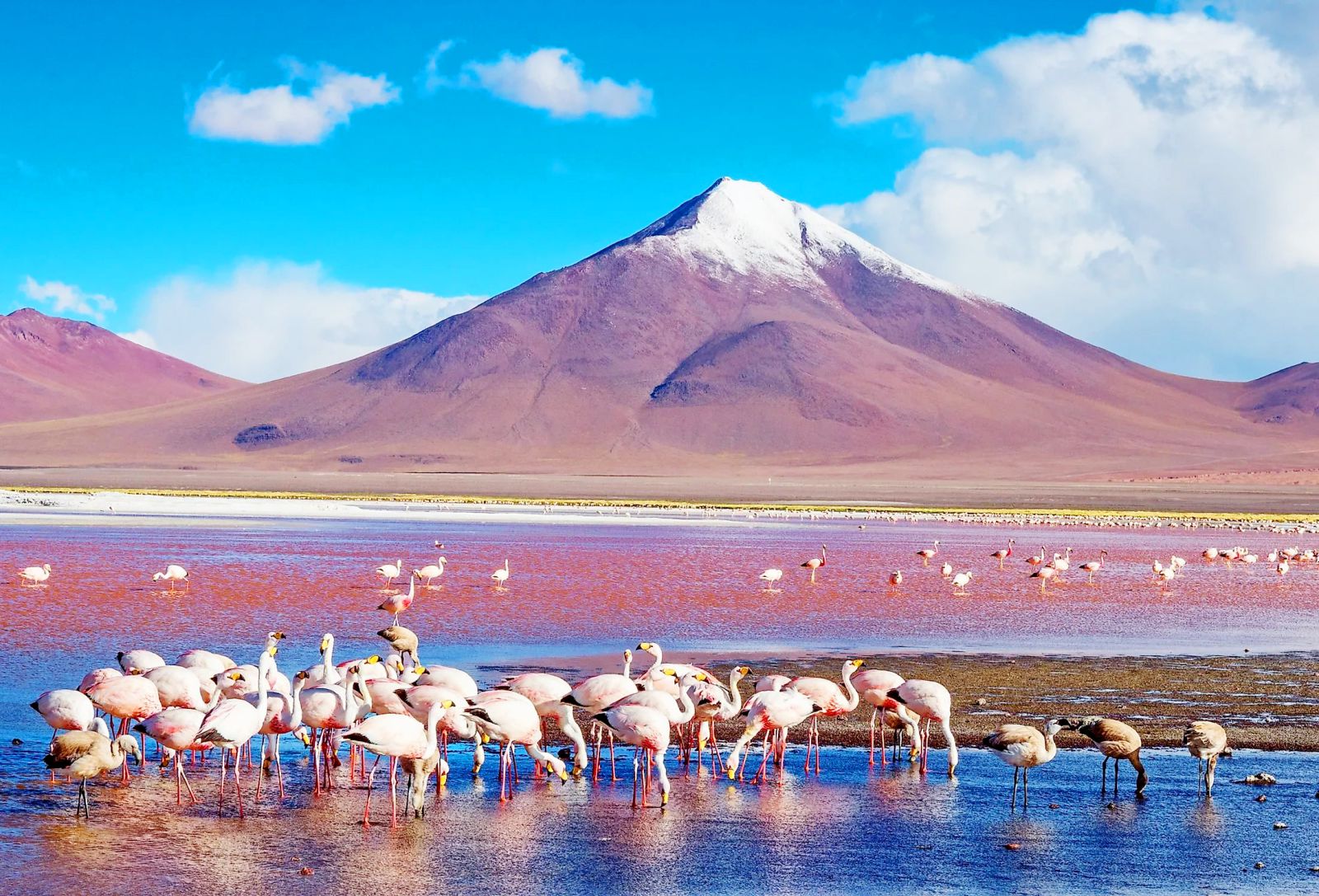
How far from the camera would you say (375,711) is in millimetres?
12023

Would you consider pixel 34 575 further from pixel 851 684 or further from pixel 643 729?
pixel 643 729

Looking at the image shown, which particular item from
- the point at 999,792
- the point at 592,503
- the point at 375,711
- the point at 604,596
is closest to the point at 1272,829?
the point at 999,792

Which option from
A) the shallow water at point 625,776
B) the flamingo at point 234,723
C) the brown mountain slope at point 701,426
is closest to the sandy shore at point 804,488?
the brown mountain slope at point 701,426

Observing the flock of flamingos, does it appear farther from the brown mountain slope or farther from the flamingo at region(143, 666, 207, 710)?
the brown mountain slope

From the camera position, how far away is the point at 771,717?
1188 centimetres

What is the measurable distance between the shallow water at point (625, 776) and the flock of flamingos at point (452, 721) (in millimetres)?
301

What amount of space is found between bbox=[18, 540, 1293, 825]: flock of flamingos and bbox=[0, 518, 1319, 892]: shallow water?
0.99ft

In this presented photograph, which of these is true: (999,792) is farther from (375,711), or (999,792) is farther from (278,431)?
(278,431)

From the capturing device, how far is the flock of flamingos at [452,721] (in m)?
10.6

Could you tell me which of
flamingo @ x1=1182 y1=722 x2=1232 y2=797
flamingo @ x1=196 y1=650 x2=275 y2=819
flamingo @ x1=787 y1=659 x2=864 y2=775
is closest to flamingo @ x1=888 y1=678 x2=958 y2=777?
flamingo @ x1=787 y1=659 x2=864 y2=775

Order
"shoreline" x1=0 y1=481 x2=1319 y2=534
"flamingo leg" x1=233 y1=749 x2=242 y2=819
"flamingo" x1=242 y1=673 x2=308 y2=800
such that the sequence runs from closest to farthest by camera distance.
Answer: "flamingo leg" x1=233 y1=749 x2=242 y2=819
"flamingo" x1=242 y1=673 x2=308 y2=800
"shoreline" x1=0 y1=481 x2=1319 y2=534

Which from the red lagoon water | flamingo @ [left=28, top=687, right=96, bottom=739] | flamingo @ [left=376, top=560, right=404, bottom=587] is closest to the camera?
flamingo @ [left=28, top=687, right=96, bottom=739]

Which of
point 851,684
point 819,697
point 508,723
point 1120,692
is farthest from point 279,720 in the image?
point 1120,692

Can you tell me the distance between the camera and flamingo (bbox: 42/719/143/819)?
1004cm
